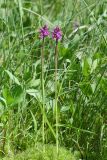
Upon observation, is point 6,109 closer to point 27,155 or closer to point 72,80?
point 27,155

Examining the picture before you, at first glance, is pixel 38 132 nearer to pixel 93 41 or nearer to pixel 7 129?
pixel 7 129

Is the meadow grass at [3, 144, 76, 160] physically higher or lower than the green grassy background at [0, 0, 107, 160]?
lower

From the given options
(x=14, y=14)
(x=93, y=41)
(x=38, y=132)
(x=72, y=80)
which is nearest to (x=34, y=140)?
(x=38, y=132)

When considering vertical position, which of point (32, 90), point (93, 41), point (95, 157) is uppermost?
point (93, 41)

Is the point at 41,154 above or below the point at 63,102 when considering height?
below

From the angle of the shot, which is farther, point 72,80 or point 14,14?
point 14,14

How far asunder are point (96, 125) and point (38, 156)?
0.94 feet

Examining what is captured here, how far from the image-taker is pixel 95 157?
5.98 feet

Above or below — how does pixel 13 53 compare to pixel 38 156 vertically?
above

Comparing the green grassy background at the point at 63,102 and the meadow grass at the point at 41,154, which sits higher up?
the green grassy background at the point at 63,102

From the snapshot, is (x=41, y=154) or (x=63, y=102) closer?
(x=41, y=154)

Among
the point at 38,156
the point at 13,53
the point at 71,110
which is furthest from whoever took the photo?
the point at 13,53

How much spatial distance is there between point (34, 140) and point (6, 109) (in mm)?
165

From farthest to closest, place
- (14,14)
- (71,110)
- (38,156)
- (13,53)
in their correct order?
(14,14) < (13,53) < (71,110) < (38,156)
